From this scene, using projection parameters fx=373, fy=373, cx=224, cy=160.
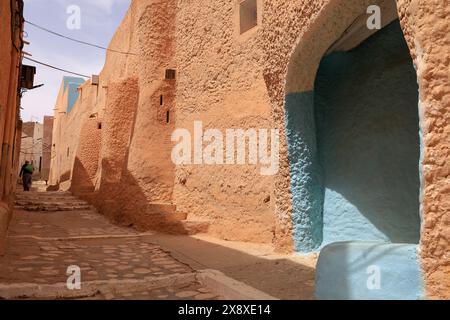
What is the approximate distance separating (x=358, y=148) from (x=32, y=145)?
34.5 meters

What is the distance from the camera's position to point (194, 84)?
28.4ft

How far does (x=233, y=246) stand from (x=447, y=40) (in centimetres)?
445

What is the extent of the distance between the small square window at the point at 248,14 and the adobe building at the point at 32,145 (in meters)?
29.0

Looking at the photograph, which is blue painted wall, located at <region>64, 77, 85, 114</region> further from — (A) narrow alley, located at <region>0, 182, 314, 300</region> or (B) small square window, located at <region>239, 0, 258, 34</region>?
(B) small square window, located at <region>239, 0, 258, 34</region>

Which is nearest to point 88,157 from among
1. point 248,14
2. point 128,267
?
point 248,14

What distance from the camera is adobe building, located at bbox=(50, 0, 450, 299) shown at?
2525 mm

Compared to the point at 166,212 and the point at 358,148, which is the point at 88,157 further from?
the point at 358,148

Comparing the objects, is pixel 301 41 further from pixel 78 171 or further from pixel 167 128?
pixel 78 171

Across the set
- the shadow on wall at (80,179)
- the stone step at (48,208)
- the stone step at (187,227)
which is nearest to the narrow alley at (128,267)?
the stone step at (187,227)

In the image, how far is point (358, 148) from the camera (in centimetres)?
456

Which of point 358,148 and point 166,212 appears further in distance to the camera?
point 166,212

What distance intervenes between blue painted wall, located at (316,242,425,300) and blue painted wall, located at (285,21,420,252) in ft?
5.16

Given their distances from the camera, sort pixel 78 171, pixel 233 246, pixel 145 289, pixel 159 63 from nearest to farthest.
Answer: pixel 145 289 < pixel 233 246 < pixel 159 63 < pixel 78 171
